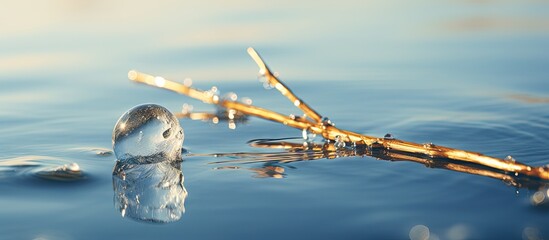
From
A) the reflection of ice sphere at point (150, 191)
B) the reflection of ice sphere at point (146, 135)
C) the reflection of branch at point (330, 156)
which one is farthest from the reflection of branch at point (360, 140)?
the reflection of ice sphere at point (150, 191)

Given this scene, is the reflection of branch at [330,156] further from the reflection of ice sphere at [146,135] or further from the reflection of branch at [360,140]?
the reflection of ice sphere at [146,135]

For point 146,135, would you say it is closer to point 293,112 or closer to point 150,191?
point 150,191

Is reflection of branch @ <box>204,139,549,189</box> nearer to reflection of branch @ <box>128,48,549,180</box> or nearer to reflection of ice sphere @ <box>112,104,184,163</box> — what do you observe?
reflection of branch @ <box>128,48,549,180</box>

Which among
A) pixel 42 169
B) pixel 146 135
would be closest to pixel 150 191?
pixel 146 135

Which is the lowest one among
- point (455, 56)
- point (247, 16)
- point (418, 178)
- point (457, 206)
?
point (457, 206)

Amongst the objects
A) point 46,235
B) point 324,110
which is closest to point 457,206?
point 46,235

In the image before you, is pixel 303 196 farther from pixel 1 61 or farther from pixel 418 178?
pixel 1 61

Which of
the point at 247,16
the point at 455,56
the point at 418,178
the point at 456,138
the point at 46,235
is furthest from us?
the point at 247,16

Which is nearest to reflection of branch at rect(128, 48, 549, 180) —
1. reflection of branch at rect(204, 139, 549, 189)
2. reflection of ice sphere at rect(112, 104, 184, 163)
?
reflection of branch at rect(204, 139, 549, 189)
